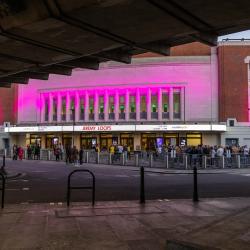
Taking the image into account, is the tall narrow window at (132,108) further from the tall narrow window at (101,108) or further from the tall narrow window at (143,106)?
the tall narrow window at (101,108)

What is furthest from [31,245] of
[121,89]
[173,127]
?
[121,89]

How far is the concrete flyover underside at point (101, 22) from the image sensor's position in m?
8.80

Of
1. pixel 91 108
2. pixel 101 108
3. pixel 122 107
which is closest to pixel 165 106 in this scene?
pixel 122 107

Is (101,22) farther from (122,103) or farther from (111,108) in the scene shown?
(111,108)

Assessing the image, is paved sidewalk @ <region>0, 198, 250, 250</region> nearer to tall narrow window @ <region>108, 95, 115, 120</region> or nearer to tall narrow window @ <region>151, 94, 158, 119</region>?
tall narrow window @ <region>151, 94, 158, 119</region>

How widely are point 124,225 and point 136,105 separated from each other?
47.4 metres

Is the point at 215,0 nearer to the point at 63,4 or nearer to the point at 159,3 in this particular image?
the point at 159,3

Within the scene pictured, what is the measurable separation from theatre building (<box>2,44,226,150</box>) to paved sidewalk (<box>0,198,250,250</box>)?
137 feet

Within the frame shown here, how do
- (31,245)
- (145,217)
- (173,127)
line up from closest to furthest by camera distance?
(31,245), (145,217), (173,127)

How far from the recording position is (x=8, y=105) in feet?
220

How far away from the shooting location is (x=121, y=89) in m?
57.2

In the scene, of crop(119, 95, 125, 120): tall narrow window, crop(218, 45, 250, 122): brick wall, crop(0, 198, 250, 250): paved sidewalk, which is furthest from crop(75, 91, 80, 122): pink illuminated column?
crop(0, 198, 250, 250): paved sidewalk

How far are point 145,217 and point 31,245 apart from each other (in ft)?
11.2

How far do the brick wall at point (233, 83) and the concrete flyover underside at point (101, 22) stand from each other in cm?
4073
